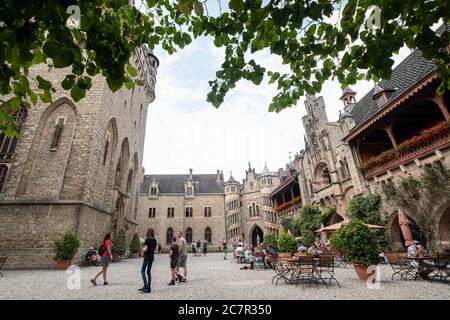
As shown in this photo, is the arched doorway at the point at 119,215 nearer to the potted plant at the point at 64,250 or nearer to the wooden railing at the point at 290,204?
the potted plant at the point at 64,250

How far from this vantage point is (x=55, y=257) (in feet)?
38.6

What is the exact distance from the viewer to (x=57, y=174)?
1411 centimetres

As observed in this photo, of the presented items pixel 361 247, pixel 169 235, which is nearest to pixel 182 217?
pixel 169 235

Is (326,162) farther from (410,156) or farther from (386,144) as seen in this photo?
(410,156)

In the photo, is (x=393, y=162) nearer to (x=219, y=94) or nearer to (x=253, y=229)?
(x=219, y=94)

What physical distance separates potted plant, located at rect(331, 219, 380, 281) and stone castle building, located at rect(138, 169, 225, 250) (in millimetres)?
34529

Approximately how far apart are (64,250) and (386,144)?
71.9 ft

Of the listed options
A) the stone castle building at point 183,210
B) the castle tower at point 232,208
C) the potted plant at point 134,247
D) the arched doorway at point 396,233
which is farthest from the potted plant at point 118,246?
the castle tower at point 232,208

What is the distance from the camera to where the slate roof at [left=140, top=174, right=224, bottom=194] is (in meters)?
44.8

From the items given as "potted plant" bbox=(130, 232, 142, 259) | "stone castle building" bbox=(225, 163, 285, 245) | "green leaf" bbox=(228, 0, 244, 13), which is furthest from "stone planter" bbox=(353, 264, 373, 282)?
"stone castle building" bbox=(225, 163, 285, 245)

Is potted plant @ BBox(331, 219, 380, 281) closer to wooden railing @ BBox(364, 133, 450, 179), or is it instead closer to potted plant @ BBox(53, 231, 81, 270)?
wooden railing @ BBox(364, 133, 450, 179)

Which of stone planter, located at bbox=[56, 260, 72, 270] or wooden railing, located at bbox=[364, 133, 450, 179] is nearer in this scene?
wooden railing, located at bbox=[364, 133, 450, 179]

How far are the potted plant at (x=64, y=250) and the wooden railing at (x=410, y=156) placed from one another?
18000 millimetres

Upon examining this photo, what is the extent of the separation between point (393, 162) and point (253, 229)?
31743mm
